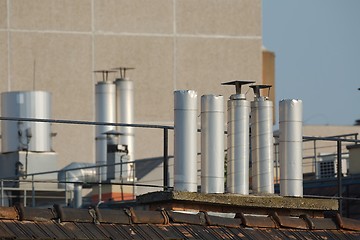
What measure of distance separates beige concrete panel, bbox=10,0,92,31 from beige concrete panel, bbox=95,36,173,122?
1.11 meters

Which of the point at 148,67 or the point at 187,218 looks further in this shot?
the point at 148,67

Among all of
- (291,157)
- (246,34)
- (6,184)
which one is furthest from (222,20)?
(291,157)

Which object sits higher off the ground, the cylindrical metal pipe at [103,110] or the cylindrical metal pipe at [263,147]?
the cylindrical metal pipe at [103,110]

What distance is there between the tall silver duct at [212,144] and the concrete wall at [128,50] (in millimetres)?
31485

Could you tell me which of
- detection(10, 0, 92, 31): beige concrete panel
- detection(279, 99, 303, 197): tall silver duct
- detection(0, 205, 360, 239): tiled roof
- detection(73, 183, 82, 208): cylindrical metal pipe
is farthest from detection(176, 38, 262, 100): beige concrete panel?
detection(0, 205, 360, 239): tiled roof

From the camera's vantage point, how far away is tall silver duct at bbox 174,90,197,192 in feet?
56.2

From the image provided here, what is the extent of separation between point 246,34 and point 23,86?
7.69 metres

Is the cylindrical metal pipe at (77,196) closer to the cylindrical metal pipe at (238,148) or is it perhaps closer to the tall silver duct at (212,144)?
the cylindrical metal pipe at (238,148)

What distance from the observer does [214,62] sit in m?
52.2

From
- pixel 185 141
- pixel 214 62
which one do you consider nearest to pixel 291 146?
pixel 185 141

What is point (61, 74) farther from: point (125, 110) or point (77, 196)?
point (77, 196)

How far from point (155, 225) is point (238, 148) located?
216 centimetres

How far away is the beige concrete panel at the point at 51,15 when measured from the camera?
50000 mm

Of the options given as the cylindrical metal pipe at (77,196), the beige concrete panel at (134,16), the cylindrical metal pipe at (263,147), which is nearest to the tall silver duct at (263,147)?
the cylindrical metal pipe at (263,147)
